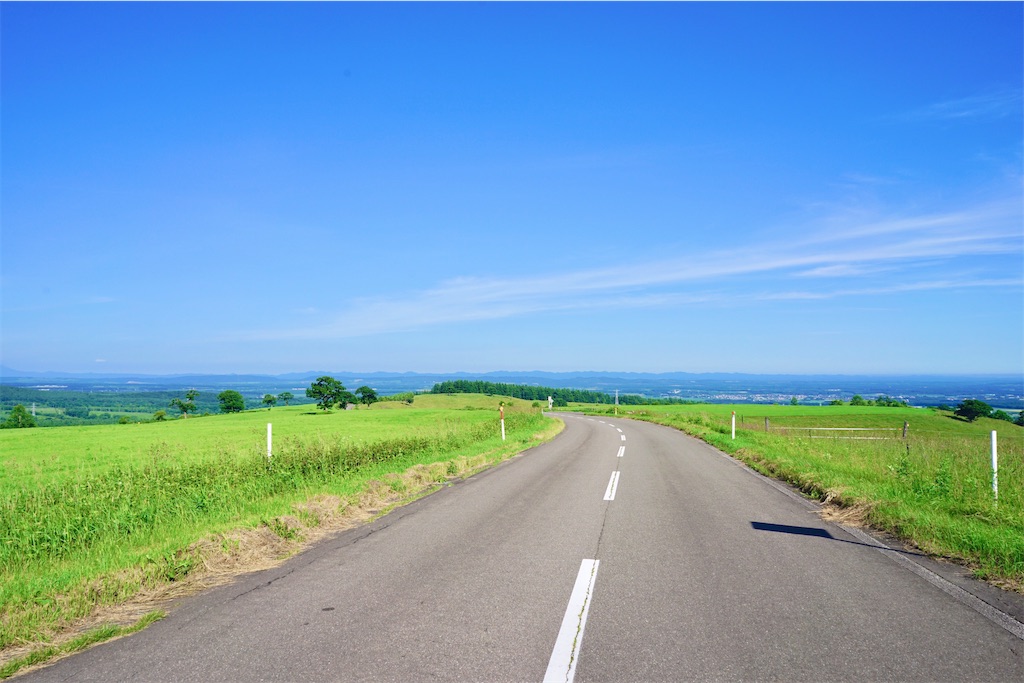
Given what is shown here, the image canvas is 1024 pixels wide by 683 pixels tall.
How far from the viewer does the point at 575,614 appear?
5617 mm

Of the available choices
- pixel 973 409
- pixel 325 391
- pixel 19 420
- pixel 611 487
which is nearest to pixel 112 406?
pixel 19 420

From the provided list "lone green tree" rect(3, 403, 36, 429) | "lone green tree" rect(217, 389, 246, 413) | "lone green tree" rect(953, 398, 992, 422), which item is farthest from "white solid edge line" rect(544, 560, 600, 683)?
"lone green tree" rect(217, 389, 246, 413)

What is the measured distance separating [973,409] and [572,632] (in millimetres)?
90768

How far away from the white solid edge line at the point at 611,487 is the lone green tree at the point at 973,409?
79.5 metres

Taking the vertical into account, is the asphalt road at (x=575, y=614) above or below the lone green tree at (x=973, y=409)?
above

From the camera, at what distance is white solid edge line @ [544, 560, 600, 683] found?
4.39m

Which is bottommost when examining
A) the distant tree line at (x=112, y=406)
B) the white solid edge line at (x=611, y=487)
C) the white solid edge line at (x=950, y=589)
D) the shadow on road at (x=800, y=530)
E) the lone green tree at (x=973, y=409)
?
the distant tree line at (x=112, y=406)

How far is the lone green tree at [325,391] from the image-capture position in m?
86.5

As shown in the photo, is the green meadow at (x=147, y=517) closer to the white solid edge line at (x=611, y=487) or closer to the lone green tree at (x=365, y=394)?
the white solid edge line at (x=611, y=487)

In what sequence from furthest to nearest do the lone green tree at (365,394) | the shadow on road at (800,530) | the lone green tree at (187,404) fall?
the lone green tree at (365,394), the lone green tree at (187,404), the shadow on road at (800,530)

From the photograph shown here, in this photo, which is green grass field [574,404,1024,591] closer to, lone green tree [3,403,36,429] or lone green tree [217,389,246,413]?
lone green tree [3,403,36,429]

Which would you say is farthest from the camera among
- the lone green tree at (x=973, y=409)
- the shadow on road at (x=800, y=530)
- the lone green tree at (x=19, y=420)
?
the lone green tree at (x=973, y=409)

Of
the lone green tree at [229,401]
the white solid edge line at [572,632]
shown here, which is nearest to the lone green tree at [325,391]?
the lone green tree at [229,401]

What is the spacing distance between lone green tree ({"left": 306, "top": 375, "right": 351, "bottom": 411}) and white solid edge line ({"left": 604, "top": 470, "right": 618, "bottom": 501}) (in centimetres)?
7517
